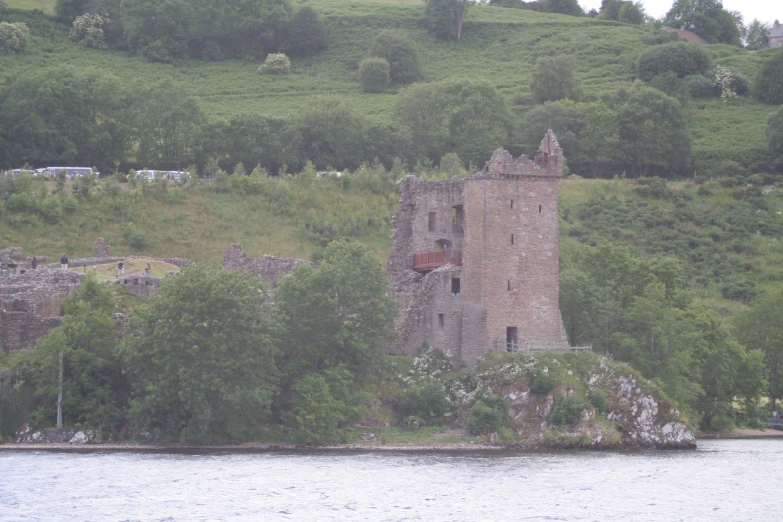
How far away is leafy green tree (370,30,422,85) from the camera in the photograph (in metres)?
157

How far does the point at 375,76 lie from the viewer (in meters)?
154

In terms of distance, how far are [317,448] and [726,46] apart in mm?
125556

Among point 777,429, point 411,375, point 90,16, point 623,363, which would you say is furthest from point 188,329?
point 90,16

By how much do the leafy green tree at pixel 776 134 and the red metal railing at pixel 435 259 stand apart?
67.1 meters

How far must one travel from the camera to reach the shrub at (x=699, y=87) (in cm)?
15025

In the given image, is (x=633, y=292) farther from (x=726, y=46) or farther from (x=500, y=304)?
(x=726, y=46)

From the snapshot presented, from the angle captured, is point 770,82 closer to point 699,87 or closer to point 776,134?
point 699,87

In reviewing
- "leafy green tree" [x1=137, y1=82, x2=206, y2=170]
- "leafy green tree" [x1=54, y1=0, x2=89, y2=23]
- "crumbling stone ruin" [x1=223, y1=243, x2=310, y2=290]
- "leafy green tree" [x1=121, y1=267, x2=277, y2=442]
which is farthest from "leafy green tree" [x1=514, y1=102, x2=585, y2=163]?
"leafy green tree" [x1=121, y1=267, x2=277, y2=442]

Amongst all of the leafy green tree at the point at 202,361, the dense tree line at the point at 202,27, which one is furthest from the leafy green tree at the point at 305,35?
the leafy green tree at the point at 202,361

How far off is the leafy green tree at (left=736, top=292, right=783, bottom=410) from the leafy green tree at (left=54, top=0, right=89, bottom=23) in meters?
99.5

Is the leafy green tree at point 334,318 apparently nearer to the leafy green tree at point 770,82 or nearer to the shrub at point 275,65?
the leafy green tree at point 770,82

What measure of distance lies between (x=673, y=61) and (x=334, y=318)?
96337 mm

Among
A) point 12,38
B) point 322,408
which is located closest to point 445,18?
point 12,38

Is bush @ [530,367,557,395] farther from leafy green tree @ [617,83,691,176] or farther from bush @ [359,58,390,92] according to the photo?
bush @ [359,58,390,92]
